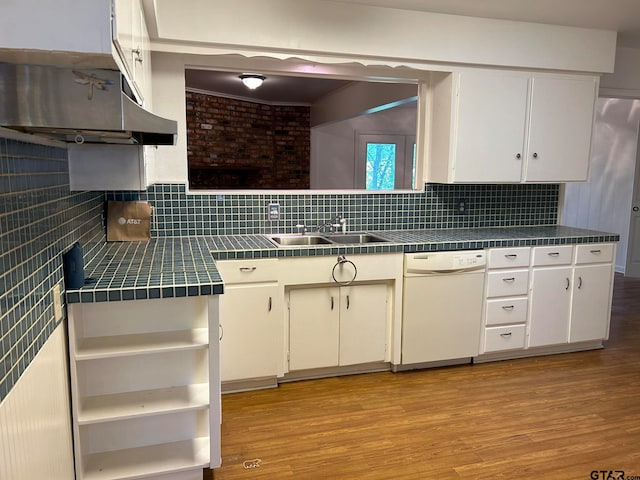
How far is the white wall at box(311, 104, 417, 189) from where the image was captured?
283 inches

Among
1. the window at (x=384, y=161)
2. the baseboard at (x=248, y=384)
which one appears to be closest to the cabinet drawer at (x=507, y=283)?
the baseboard at (x=248, y=384)

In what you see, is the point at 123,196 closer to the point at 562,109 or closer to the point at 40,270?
the point at 40,270

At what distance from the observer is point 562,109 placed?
364 cm

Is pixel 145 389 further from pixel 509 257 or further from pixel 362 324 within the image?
pixel 509 257

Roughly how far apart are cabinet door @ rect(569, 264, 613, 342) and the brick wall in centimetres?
431

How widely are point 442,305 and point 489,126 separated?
4.39 feet

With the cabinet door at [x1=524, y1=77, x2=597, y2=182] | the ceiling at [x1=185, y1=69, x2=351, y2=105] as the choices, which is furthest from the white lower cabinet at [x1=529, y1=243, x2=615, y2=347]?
the ceiling at [x1=185, y1=69, x2=351, y2=105]

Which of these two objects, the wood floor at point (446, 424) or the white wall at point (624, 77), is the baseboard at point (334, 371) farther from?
the white wall at point (624, 77)

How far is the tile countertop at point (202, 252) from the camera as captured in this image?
6.35 ft

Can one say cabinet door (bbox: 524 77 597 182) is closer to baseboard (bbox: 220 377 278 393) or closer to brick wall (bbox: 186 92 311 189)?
baseboard (bbox: 220 377 278 393)

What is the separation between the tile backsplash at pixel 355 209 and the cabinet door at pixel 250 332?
688 mm

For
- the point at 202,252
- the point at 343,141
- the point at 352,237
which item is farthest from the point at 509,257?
the point at 343,141

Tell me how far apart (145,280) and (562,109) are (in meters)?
3.23

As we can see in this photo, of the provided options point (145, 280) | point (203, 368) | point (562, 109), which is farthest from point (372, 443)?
point (562, 109)
